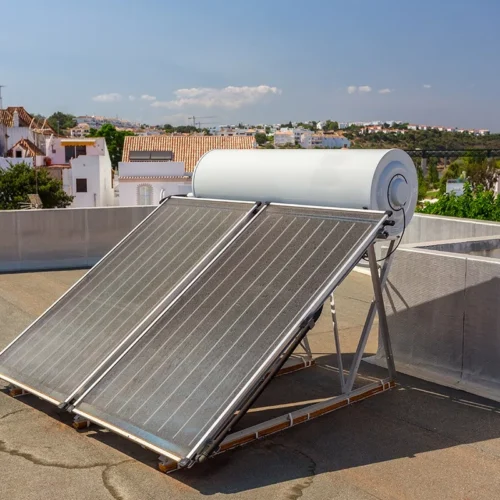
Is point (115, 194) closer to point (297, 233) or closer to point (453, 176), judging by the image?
point (453, 176)

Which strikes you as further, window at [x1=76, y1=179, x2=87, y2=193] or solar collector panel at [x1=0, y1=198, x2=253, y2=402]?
window at [x1=76, y1=179, x2=87, y2=193]

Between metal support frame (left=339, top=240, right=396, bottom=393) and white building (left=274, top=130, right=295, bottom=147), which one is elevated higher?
white building (left=274, top=130, right=295, bottom=147)

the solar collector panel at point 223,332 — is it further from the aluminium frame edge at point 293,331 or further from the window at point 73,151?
the window at point 73,151

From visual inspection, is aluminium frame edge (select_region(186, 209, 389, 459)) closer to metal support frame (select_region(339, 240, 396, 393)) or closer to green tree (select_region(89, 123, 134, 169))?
metal support frame (select_region(339, 240, 396, 393))

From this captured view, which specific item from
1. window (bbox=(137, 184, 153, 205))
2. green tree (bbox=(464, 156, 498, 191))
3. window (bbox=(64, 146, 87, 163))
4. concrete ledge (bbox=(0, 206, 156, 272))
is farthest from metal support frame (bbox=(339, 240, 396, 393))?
window (bbox=(64, 146, 87, 163))

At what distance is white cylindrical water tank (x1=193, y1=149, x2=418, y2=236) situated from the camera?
7312 mm

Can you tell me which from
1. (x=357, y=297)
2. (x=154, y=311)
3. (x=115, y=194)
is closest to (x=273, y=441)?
(x=154, y=311)

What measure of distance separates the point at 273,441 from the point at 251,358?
1.22 m

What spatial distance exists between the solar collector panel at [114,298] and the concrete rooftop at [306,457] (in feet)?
1.75

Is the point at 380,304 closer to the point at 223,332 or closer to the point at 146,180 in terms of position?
the point at 223,332

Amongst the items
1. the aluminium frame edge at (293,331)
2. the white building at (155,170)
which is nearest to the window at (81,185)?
the white building at (155,170)

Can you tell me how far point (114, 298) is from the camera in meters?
7.55

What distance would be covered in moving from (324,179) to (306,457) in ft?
9.13

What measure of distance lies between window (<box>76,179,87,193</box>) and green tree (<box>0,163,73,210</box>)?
23.4ft
